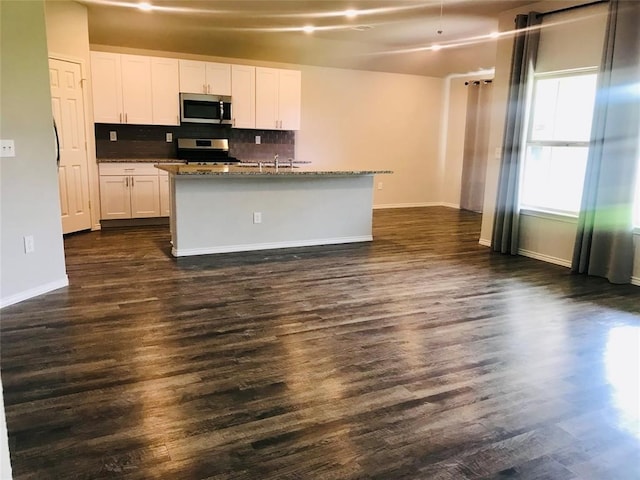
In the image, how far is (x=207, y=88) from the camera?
6742 mm

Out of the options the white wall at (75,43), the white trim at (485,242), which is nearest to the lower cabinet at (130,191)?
the white wall at (75,43)

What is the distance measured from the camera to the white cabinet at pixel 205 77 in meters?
6.60

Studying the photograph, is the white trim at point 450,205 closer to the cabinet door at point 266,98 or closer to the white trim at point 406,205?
the white trim at point 406,205

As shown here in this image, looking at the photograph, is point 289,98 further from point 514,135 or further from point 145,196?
point 514,135

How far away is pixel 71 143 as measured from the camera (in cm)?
574

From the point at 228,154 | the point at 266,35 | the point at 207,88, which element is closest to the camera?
the point at 266,35

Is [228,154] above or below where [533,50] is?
below

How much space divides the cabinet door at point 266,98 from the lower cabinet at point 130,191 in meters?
1.75

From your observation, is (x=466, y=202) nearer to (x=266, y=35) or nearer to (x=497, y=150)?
(x=497, y=150)

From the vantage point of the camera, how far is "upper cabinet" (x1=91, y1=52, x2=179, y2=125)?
20.2 feet

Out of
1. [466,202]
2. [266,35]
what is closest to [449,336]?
[266,35]

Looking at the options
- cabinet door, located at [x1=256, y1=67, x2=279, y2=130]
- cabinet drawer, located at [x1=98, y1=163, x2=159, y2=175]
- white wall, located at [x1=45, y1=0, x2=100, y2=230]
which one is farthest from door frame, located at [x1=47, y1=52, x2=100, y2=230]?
cabinet door, located at [x1=256, y1=67, x2=279, y2=130]

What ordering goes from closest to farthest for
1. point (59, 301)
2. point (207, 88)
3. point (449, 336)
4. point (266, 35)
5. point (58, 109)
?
1. point (449, 336)
2. point (59, 301)
3. point (58, 109)
4. point (266, 35)
5. point (207, 88)

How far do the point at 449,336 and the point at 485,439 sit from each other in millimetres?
1112
